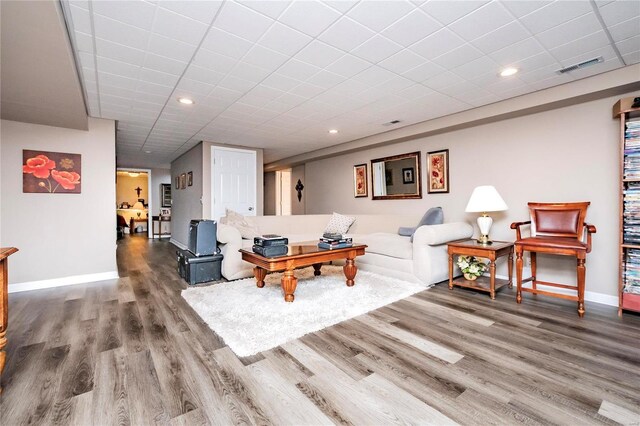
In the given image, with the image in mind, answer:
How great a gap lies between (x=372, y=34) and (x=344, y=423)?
8.33ft

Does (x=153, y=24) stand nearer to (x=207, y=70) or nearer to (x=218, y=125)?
(x=207, y=70)

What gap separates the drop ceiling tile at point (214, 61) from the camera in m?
2.47

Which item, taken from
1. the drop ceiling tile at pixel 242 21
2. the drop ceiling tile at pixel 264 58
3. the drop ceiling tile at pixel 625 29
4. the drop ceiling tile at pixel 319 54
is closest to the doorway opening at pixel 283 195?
the drop ceiling tile at pixel 264 58

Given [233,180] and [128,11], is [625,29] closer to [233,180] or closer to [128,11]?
[128,11]

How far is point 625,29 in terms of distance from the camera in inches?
85.0

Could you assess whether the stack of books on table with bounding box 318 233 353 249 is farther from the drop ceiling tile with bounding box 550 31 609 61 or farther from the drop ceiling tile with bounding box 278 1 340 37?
the drop ceiling tile with bounding box 550 31 609 61

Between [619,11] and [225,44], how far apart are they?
9.35ft

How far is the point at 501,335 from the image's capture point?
2.24m

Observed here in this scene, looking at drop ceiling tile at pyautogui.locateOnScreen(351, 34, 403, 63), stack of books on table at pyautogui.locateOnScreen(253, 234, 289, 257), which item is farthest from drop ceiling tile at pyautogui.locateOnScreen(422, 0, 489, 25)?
stack of books on table at pyautogui.locateOnScreen(253, 234, 289, 257)

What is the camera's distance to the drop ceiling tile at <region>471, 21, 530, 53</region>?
2.16 meters

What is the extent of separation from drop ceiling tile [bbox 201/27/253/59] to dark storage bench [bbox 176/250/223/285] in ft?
8.21

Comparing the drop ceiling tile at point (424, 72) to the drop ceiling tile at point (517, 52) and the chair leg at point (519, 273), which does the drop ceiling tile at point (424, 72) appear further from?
the chair leg at point (519, 273)

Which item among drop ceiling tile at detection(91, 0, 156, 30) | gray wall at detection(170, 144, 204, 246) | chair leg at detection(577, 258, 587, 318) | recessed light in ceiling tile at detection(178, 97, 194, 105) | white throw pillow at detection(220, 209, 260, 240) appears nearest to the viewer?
drop ceiling tile at detection(91, 0, 156, 30)

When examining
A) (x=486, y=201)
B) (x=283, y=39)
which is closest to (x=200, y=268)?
(x=283, y=39)
